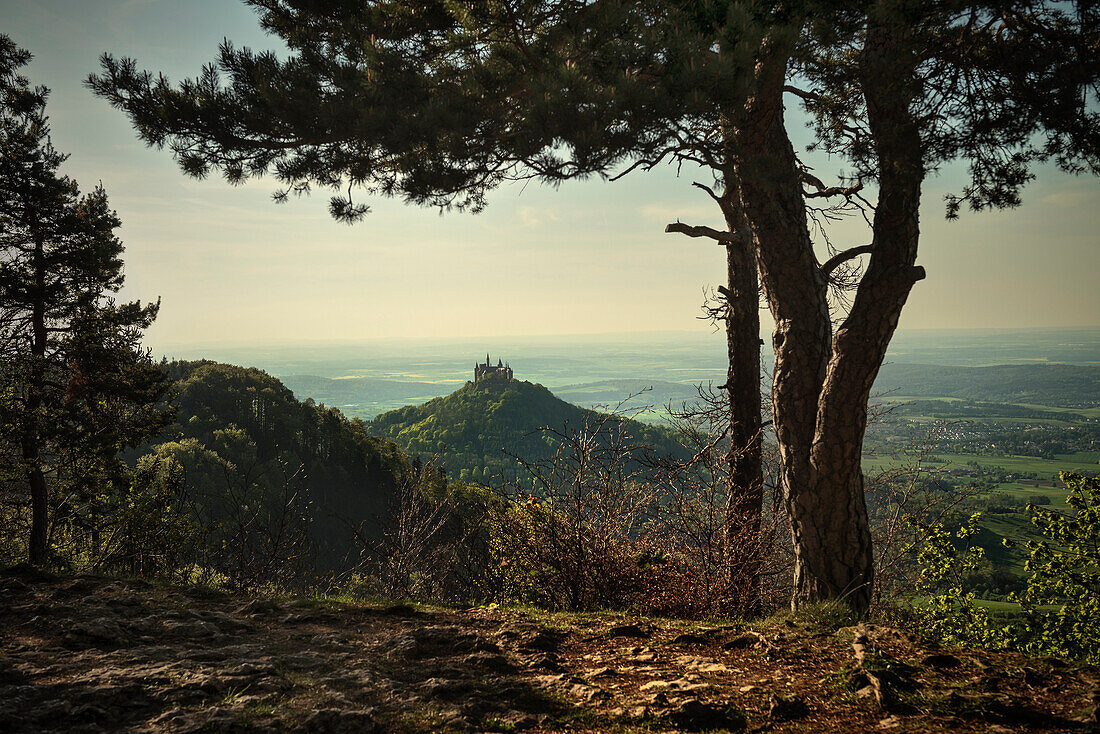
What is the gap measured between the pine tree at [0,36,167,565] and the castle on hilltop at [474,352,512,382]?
6911 cm

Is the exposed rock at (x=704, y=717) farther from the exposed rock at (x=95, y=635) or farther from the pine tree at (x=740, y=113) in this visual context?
the exposed rock at (x=95, y=635)

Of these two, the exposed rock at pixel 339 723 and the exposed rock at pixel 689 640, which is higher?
the exposed rock at pixel 339 723

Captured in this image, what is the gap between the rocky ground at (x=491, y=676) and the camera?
7.72 ft

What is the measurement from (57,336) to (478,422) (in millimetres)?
59120

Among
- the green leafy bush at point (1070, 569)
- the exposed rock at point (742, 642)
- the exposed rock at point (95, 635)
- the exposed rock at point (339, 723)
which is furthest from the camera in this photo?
the green leafy bush at point (1070, 569)

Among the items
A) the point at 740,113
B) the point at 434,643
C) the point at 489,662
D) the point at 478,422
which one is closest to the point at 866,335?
the point at 740,113

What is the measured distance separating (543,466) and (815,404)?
2.37m

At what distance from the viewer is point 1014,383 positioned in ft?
218

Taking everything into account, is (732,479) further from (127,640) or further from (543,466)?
(127,640)

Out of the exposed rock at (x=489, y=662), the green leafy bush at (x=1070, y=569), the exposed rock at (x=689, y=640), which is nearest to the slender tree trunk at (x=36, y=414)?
the exposed rock at (x=489, y=662)

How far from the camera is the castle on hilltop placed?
270ft

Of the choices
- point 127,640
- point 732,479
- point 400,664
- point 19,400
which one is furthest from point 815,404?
point 19,400

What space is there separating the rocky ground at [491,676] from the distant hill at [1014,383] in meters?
51.4

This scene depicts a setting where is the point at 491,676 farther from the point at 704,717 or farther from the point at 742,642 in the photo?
the point at 742,642
